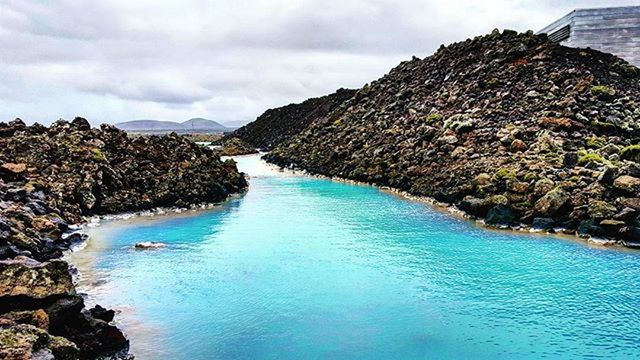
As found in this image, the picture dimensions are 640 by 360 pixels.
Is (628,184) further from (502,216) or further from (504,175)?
(504,175)

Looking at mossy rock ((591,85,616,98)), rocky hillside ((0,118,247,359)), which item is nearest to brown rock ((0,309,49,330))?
rocky hillside ((0,118,247,359))

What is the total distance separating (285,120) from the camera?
157750 millimetres

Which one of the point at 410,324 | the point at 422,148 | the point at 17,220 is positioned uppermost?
the point at 422,148

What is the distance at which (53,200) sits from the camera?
32.8 meters

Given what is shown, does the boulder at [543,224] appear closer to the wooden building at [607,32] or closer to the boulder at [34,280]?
the boulder at [34,280]

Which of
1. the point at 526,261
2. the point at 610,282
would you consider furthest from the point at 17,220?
the point at 610,282

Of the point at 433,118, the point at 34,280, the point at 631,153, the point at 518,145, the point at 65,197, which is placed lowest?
the point at 65,197

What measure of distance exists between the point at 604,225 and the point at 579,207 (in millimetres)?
1997

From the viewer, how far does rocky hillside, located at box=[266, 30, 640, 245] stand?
31.7 meters

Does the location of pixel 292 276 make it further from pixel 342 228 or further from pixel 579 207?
pixel 579 207

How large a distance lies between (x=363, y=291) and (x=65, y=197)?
891 inches

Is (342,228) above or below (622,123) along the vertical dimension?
below

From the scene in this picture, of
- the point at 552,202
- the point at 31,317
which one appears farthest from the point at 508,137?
the point at 31,317

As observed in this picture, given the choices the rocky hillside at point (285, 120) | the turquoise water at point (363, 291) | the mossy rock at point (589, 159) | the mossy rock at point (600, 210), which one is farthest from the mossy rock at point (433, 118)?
the rocky hillside at point (285, 120)
